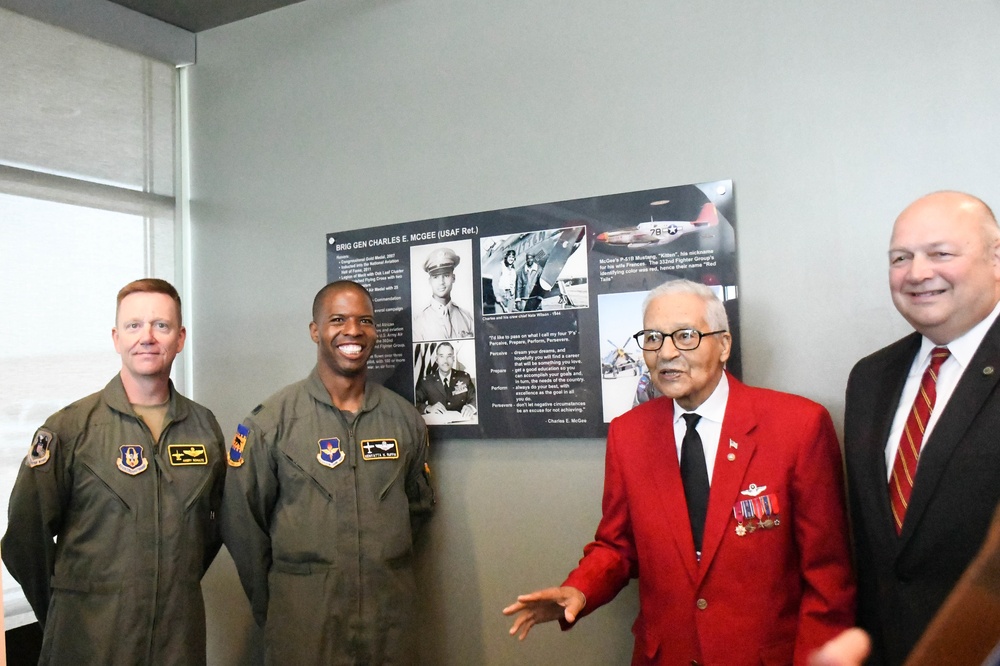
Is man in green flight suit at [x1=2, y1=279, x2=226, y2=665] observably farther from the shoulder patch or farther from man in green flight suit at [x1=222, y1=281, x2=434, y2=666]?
man in green flight suit at [x1=222, y1=281, x2=434, y2=666]

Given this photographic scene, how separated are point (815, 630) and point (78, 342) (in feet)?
10.3

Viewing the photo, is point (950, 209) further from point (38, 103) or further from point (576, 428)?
point (38, 103)

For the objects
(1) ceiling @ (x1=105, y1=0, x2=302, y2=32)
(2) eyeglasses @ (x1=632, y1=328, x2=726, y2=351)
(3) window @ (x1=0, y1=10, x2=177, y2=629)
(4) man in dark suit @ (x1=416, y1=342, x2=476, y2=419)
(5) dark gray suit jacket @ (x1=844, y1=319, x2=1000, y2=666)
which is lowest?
(5) dark gray suit jacket @ (x1=844, y1=319, x2=1000, y2=666)

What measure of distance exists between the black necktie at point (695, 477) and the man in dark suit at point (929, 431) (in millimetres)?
390

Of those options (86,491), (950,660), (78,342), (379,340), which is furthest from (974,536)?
(78,342)

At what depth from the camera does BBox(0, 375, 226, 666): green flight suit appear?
2.61 meters

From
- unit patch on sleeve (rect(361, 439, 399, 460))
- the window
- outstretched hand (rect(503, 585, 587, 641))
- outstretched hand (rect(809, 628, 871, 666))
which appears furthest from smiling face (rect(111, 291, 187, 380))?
outstretched hand (rect(809, 628, 871, 666))

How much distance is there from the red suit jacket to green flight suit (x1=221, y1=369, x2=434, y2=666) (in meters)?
0.85

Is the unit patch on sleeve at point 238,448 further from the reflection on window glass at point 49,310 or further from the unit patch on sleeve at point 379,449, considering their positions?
the reflection on window glass at point 49,310

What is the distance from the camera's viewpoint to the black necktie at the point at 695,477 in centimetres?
226

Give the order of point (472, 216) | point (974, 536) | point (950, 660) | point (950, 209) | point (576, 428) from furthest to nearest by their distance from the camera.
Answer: point (472, 216) → point (576, 428) → point (950, 209) → point (974, 536) → point (950, 660)

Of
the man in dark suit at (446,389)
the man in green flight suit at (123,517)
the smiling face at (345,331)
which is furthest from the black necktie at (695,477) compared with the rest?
the man in green flight suit at (123,517)

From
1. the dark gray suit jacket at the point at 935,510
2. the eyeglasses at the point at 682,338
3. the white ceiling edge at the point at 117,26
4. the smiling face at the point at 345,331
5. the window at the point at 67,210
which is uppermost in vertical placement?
A: the white ceiling edge at the point at 117,26

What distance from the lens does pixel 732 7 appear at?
2.81 metres
